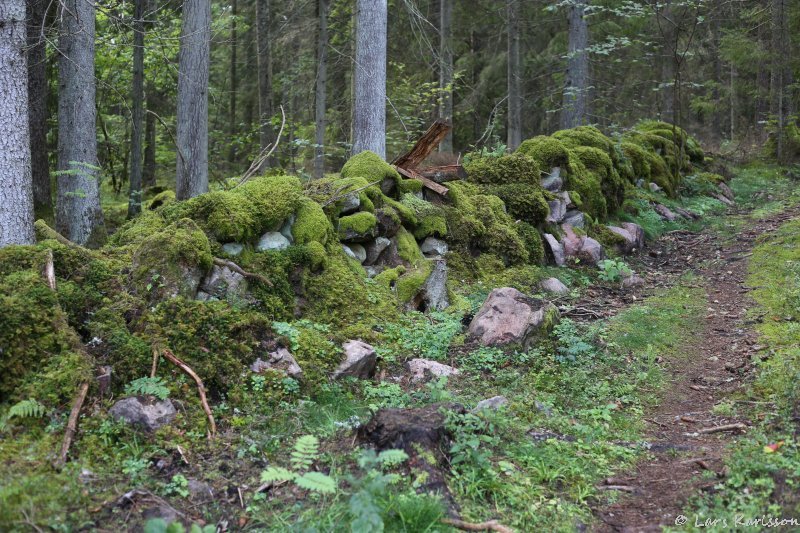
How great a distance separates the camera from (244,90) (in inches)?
886

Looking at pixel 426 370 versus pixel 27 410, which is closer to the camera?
pixel 27 410

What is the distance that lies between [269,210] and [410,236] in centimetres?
220

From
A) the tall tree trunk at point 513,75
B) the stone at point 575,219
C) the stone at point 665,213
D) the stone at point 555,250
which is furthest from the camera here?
the tall tree trunk at point 513,75

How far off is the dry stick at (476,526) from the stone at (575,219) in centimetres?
742

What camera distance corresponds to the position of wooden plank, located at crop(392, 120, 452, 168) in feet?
29.9

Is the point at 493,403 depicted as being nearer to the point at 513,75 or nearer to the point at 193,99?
the point at 193,99

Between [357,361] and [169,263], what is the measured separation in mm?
1800

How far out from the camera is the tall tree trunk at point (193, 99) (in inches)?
389

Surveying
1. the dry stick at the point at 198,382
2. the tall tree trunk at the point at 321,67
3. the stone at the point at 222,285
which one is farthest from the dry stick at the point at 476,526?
the tall tree trunk at the point at 321,67

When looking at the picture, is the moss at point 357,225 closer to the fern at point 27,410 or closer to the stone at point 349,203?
the stone at point 349,203

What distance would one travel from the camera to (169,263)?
5211 millimetres

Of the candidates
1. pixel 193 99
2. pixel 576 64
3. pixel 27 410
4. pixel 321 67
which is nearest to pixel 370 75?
pixel 193 99

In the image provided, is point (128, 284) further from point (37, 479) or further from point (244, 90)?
point (244, 90)

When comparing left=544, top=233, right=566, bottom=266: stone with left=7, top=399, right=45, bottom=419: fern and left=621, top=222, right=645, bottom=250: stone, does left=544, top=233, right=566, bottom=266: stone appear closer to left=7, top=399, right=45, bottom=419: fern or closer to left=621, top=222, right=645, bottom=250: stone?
left=621, top=222, right=645, bottom=250: stone
